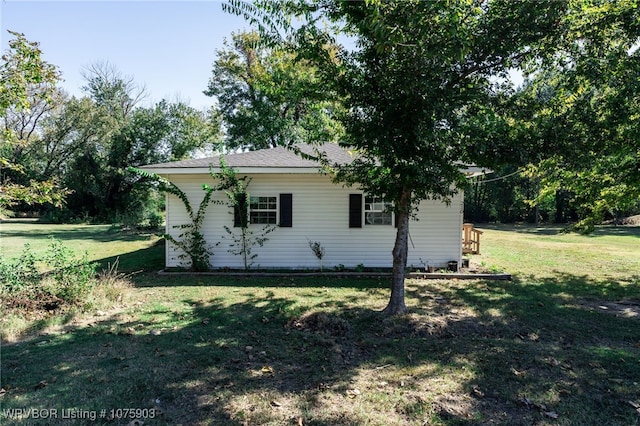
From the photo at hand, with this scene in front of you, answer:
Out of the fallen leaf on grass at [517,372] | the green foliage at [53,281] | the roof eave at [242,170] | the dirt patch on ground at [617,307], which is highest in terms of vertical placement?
the roof eave at [242,170]

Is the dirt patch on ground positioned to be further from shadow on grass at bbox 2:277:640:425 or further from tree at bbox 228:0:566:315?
tree at bbox 228:0:566:315

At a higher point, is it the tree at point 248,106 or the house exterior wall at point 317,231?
the tree at point 248,106

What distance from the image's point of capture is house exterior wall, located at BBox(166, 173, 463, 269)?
9.96m

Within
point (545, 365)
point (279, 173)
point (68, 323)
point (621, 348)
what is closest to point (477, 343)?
point (545, 365)

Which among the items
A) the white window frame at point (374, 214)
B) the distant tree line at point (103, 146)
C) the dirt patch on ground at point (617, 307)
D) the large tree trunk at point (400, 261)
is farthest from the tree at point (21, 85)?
the distant tree line at point (103, 146)

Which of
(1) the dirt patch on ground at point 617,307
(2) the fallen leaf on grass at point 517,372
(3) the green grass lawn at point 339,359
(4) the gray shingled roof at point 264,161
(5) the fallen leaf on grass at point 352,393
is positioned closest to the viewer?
(3) the green grass lawn at point 339,359

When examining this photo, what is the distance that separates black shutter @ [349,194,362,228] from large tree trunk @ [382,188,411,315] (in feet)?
12.9

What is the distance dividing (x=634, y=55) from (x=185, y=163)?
32.1 feet

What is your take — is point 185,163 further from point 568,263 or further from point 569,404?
point 568,263

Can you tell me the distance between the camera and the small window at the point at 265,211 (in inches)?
396

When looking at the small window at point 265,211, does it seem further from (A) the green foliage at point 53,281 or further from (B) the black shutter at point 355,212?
(A) the green foliage at point 53,281

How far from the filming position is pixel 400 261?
6020 millimetres

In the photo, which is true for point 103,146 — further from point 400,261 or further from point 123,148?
Result: point 400,261

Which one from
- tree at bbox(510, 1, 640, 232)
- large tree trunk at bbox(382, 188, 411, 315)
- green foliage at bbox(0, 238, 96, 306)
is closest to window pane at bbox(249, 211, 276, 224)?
green foliage at bbox(0, 238, 96, 306)
